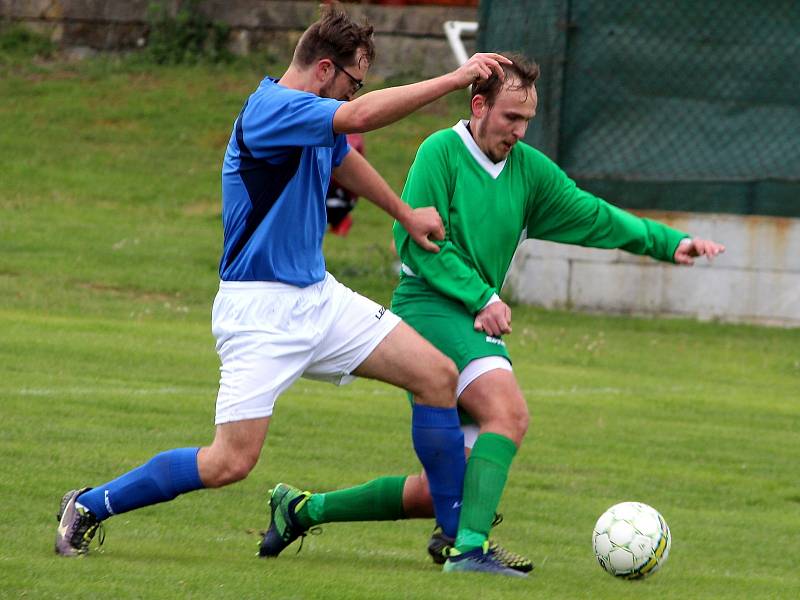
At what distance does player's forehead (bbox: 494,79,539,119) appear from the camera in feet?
19.4

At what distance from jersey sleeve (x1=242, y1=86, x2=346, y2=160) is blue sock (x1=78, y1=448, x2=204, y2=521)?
1113 millimetres

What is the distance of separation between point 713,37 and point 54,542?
36.2ft

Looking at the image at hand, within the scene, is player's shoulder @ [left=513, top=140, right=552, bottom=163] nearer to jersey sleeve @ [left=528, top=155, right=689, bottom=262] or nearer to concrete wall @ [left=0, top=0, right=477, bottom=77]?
jersey sleeve @ [left=528, top=155, right=689, bottom=262]

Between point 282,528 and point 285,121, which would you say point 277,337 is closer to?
point 285,121

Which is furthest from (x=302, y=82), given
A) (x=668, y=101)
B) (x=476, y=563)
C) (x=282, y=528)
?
(x=668, y=101)

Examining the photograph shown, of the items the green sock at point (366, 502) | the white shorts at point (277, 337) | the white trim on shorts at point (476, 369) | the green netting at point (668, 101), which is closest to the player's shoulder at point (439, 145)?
the white shorts at point (277, 337)

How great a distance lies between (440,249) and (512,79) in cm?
68

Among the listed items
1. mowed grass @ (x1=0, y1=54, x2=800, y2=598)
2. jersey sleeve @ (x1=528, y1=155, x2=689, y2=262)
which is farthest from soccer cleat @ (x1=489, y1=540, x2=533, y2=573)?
jersey sleeve @ (x1=528, y1=155, x2=689, y2=262)

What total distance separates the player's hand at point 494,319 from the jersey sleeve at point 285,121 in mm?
895

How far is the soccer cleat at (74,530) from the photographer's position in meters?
5.68

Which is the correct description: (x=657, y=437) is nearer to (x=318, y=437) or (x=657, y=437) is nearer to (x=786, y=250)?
(x=318, y=437)

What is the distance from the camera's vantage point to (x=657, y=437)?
10.1m

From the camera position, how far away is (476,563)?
5707 millimetres

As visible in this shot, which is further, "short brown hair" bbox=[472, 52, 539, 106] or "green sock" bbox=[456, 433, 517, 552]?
"short brown hair" bbox=[472, 52, 539, 106]
